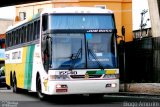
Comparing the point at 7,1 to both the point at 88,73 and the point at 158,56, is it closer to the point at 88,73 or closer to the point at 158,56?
the point at 158,56

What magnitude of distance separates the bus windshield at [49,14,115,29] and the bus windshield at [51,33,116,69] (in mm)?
344

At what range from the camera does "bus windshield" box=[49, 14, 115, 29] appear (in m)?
18.6

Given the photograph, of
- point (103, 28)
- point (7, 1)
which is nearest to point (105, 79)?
point (103, 28)

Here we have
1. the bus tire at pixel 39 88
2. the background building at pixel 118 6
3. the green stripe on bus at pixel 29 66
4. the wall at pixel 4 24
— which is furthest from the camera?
the wall at pixel 4 24

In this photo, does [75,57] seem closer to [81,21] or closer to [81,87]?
[81,87]

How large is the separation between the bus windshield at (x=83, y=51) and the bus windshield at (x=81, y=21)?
13.5 inches

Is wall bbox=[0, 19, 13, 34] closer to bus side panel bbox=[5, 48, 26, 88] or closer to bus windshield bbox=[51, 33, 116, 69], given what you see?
bus side panel bbox=[5, 48, 26, 88]

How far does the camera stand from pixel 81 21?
18922mm

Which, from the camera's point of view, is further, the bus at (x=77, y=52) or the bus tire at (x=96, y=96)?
the bus tire at (x=96, y=96)

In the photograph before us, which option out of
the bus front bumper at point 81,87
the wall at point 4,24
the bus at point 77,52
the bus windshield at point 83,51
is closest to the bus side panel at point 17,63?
the bus at point 77,52

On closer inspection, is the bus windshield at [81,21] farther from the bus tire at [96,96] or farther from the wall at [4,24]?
the wall at [4,24]

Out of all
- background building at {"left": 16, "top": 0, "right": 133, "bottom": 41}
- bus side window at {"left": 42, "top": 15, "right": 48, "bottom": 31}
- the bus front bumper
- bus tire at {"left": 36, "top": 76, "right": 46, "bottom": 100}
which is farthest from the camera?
background building at {"left": 16, "top": 0, "right": 133, "bottom": 41}

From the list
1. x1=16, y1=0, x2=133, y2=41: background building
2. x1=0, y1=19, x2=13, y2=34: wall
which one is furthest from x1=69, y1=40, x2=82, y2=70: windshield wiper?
x1=0, y1=19, x2=13, y2=34: wall

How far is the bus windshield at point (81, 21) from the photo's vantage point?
18625 mm
